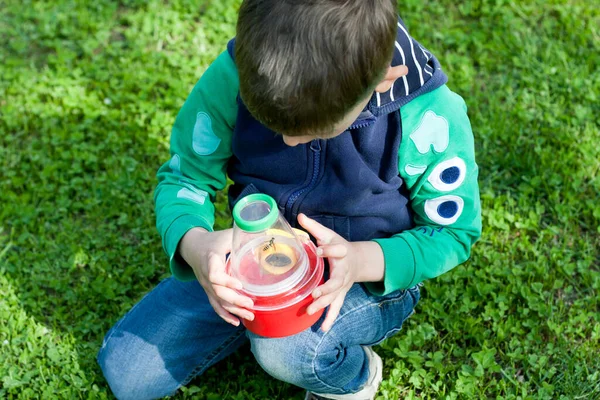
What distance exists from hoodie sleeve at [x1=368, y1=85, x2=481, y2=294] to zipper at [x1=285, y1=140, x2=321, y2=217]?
0.21 metres

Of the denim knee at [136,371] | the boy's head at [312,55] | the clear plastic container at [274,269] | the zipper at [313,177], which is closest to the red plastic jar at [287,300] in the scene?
the clear plastic container at [274,269]

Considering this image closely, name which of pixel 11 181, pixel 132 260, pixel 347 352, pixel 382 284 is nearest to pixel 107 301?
pixel 132 260

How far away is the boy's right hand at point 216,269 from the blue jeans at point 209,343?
0.26 metres

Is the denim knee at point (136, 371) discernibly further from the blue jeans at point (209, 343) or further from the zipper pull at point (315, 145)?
the zipper pull at point (315, 145)

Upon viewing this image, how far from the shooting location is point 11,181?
9.96 feet

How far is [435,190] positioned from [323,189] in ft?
0.95

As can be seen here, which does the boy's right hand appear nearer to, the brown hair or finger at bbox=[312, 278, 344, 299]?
finger at bbox=[312, 278, 344, 299]

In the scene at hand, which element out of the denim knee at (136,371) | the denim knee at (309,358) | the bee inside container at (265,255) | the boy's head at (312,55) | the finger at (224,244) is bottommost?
the denim knee at (136,371)

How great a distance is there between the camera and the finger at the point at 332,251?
170 cm

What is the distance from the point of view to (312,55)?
4.72 ft

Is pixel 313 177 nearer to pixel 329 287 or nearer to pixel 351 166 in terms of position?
pixel 351 166

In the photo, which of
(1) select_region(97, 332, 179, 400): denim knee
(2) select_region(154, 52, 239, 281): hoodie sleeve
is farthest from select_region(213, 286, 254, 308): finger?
(1) select_region(97, 332, 179, 400): denim knee

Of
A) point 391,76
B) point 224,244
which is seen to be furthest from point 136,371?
point 391,76

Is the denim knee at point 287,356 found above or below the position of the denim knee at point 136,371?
above
